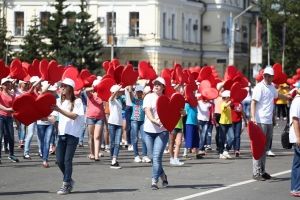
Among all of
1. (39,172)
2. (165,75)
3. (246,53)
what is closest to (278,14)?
(246,53)

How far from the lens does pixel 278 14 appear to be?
73.7 m

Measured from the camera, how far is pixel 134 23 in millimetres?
69625

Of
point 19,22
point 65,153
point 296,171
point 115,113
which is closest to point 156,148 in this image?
point 65,153

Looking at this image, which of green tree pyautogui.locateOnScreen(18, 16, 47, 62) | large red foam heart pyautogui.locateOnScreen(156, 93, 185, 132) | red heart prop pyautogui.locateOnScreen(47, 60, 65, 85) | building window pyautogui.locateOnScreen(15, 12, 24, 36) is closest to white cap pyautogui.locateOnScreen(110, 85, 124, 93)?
red heart prop pyautogui.locateOnScreen(47, 60, 65, 85)

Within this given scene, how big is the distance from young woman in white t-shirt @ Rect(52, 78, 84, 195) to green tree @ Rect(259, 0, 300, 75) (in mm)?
58730

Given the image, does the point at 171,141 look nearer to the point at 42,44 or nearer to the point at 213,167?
the point at 213,167

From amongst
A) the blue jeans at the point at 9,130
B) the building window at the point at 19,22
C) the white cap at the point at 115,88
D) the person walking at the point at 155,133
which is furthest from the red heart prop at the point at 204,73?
the building window at the point at 19,22

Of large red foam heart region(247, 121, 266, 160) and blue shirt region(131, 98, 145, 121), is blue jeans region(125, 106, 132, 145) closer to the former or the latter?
blue shirt region(131, 98, 145, 121)

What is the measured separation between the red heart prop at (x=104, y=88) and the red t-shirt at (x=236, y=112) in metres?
3.66

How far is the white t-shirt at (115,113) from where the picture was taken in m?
18.6

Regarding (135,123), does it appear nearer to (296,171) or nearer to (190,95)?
(190,95)

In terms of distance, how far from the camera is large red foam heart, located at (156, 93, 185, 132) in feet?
49.5

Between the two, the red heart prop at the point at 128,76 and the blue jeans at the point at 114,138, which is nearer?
the blue jeans at the point at 114,138

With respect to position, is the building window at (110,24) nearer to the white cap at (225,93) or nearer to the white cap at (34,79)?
the white cap at (225,93)
